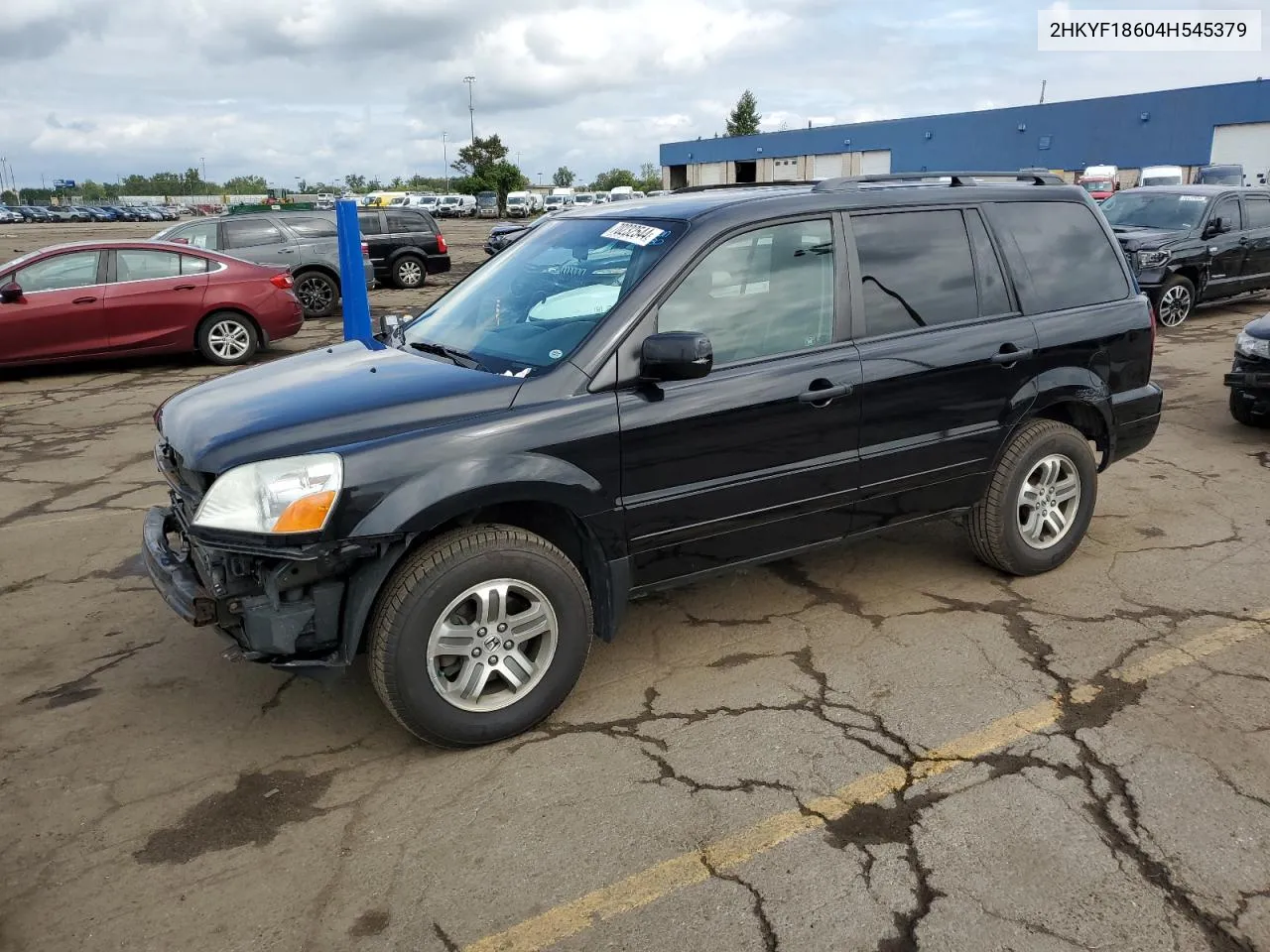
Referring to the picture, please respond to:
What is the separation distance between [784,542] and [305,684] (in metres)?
2.01

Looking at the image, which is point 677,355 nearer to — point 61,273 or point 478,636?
point 478,636

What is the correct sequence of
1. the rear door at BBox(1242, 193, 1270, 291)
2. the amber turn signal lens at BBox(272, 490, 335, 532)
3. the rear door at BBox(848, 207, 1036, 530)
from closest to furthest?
the amber turn signal lens at BBox(272, 490, 335, 532)
the rear door at BBox(848, 207, 1036, 530)
the rear door at BBox(1242, 193, 1270, 291)

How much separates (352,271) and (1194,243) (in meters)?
10.3

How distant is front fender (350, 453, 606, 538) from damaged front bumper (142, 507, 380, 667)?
12 centimetres

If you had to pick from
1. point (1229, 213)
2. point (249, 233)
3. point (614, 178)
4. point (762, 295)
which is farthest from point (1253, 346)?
point (614, 178)

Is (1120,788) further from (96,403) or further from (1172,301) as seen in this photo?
(1172,301)

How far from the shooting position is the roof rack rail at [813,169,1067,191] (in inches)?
168

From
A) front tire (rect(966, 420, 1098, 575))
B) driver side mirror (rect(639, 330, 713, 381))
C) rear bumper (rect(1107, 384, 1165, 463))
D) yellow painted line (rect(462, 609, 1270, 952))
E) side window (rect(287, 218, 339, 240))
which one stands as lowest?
yellow painted line (rect(462, 609, 1270, 952))

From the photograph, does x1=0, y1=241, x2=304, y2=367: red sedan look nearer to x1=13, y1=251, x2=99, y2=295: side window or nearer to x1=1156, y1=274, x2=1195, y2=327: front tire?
x1=13, y1=251, x2=99, y2=295: side window

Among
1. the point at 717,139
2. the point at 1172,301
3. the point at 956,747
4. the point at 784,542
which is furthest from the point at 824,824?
the point at 717,139

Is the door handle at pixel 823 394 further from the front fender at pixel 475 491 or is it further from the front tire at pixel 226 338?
the front tire at pixel 226 338

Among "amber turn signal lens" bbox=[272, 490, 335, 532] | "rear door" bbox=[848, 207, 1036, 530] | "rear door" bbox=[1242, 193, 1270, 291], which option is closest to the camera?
"amber turn signal lens" bbox=[272, 490, 335, 532]

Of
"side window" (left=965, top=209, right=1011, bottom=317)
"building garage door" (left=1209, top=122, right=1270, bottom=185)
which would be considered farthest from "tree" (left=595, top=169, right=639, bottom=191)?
"side window" (left=965, top=209, right=1011, bottom=317)

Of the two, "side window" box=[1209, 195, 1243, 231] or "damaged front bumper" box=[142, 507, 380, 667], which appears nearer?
"damaged front bumper" box=[142, 507, 380, 667]
